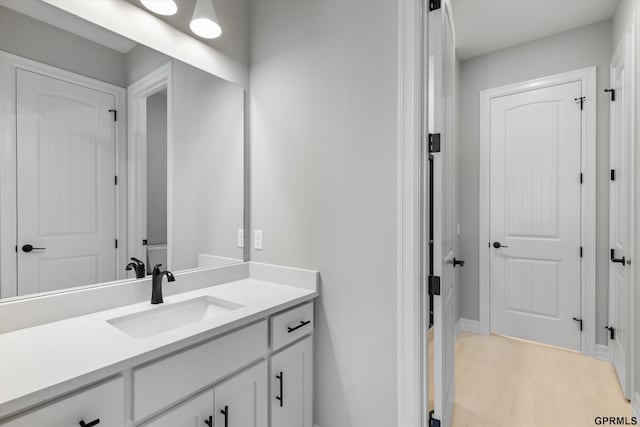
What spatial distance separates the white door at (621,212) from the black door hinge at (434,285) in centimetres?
149

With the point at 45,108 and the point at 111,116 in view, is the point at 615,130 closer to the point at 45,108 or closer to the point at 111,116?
the point at 111,116

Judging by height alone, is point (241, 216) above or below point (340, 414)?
above

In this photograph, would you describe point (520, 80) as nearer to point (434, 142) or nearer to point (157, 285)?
point (434, 142)

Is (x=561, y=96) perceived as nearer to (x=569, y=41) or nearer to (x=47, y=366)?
(x=569, y=41)

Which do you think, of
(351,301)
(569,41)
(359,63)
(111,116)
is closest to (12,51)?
(111,116)

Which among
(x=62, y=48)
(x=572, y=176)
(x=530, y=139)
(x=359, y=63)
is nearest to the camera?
(x=62, y=48)

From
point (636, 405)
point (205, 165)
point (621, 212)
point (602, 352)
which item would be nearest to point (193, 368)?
point (205, 165)

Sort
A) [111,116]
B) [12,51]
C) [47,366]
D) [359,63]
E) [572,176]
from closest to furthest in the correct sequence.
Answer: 1. [47,366]
2. [12,51]
3. [111,116]
4. [359,63]
5. [572,176]

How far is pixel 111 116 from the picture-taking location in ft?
4.51

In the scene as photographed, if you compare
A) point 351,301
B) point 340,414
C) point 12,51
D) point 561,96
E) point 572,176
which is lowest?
point 340,414

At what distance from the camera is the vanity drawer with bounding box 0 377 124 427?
0.76m

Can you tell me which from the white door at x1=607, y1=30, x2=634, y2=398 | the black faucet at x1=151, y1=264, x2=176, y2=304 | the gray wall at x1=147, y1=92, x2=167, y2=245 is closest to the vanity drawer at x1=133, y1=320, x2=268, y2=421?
the black faucet at x1=151, y1=264, x2=176, y2=304

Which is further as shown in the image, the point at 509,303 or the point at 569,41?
the point at 509,303

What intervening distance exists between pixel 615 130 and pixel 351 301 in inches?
101
